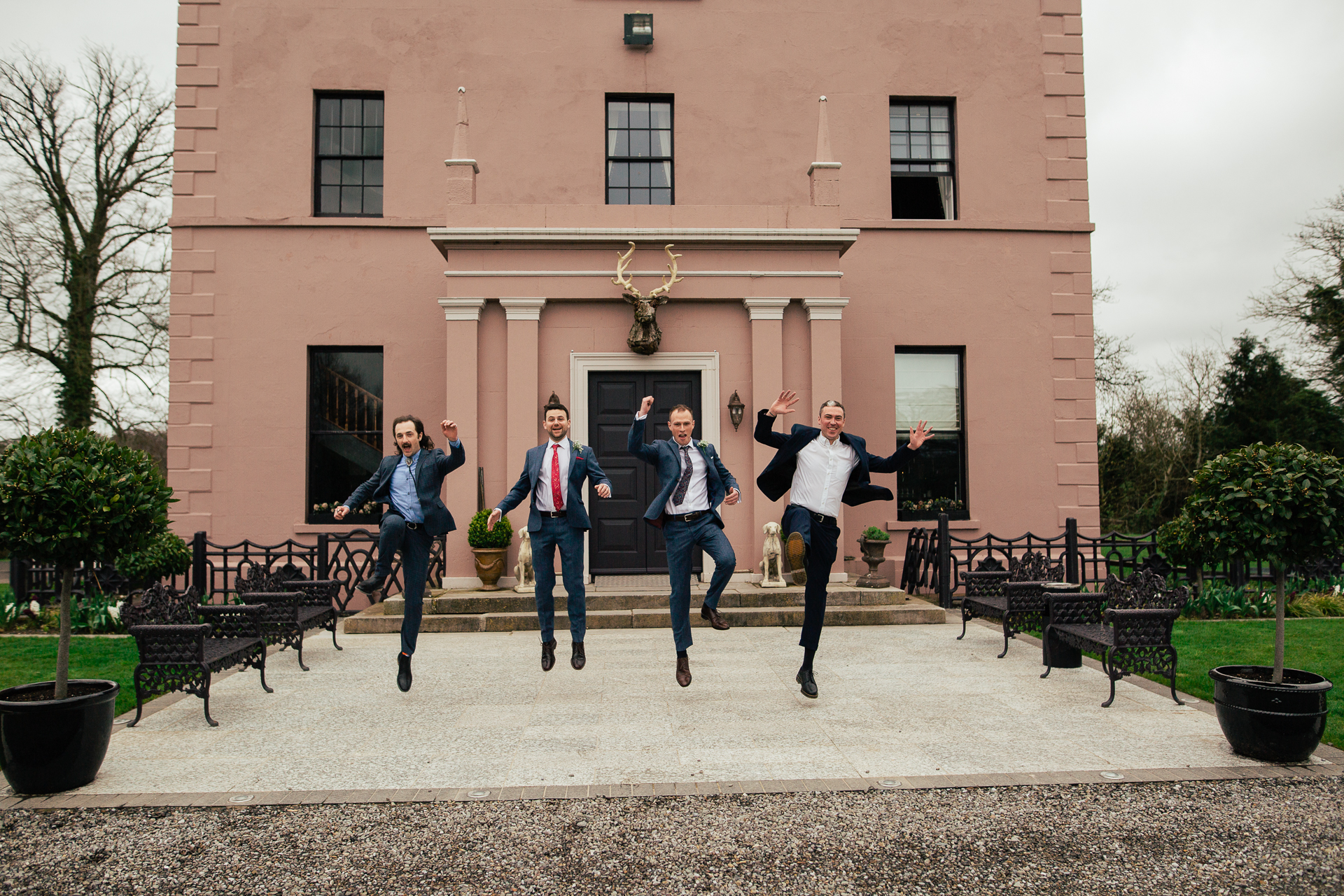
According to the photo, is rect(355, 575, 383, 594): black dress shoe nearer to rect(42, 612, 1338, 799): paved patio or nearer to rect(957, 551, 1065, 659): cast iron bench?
rect(42, 612, 1338, 799): paved patio

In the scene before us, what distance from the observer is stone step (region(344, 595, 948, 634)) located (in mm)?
9523

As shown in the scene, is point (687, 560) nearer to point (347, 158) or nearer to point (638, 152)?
point (638, 152)

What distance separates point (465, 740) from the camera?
5332 millimetres

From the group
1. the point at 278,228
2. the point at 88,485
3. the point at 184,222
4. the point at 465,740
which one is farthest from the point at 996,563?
the point at 184,222

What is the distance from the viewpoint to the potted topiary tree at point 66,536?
14.5 ft

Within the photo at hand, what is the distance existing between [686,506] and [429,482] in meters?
2.02

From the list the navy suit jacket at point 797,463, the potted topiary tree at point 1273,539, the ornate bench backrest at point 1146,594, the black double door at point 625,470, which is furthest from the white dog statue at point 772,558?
the potted topiary tree at point 1273,539

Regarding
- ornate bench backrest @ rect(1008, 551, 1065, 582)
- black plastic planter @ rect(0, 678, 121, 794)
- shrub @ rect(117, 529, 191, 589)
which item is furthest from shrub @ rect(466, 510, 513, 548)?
ornate bench backrest @ rect(1008, 551, 1065, 582)

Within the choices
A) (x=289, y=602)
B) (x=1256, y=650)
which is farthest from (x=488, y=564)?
(x=1256, y=650)

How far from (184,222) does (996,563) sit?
12284 mm

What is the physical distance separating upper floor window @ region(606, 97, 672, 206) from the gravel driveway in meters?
10.5

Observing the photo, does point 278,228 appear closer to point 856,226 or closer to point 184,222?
point 184,222

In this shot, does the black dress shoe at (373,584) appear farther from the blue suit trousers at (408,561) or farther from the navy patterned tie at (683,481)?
the navy patterned tie at (683,481)

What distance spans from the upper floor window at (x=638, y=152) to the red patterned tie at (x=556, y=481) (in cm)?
739
